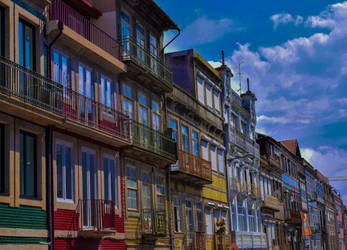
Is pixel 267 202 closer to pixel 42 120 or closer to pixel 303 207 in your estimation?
pixel 303 207

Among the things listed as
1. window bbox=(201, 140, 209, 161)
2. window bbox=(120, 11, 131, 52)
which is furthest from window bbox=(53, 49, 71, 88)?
window bbox=(201, 140, 209, 161)

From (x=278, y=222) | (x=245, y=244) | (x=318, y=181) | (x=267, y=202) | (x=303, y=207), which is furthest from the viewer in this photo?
(x=318, y=181)

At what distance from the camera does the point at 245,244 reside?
38625mm

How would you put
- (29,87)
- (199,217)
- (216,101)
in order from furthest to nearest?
(216,101), (199,217), (29,87)

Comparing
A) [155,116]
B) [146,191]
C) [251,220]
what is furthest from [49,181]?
[251,220]

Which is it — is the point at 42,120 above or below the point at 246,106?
below

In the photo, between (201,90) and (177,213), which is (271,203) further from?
(177,213)

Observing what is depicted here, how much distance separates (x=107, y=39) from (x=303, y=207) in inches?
1866

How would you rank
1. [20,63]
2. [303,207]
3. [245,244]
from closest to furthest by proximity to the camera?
1. [20,63]
2. [245,244]
3. [303,207]

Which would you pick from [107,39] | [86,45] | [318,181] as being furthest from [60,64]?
[318,181]

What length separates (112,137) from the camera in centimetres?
2106

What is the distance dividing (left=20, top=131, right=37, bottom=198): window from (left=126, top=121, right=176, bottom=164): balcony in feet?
20.0

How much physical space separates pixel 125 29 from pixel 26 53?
25.8 ft

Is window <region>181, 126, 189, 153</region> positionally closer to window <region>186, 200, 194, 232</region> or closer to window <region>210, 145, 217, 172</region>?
window <region>186, 200, 194, 232</region>
